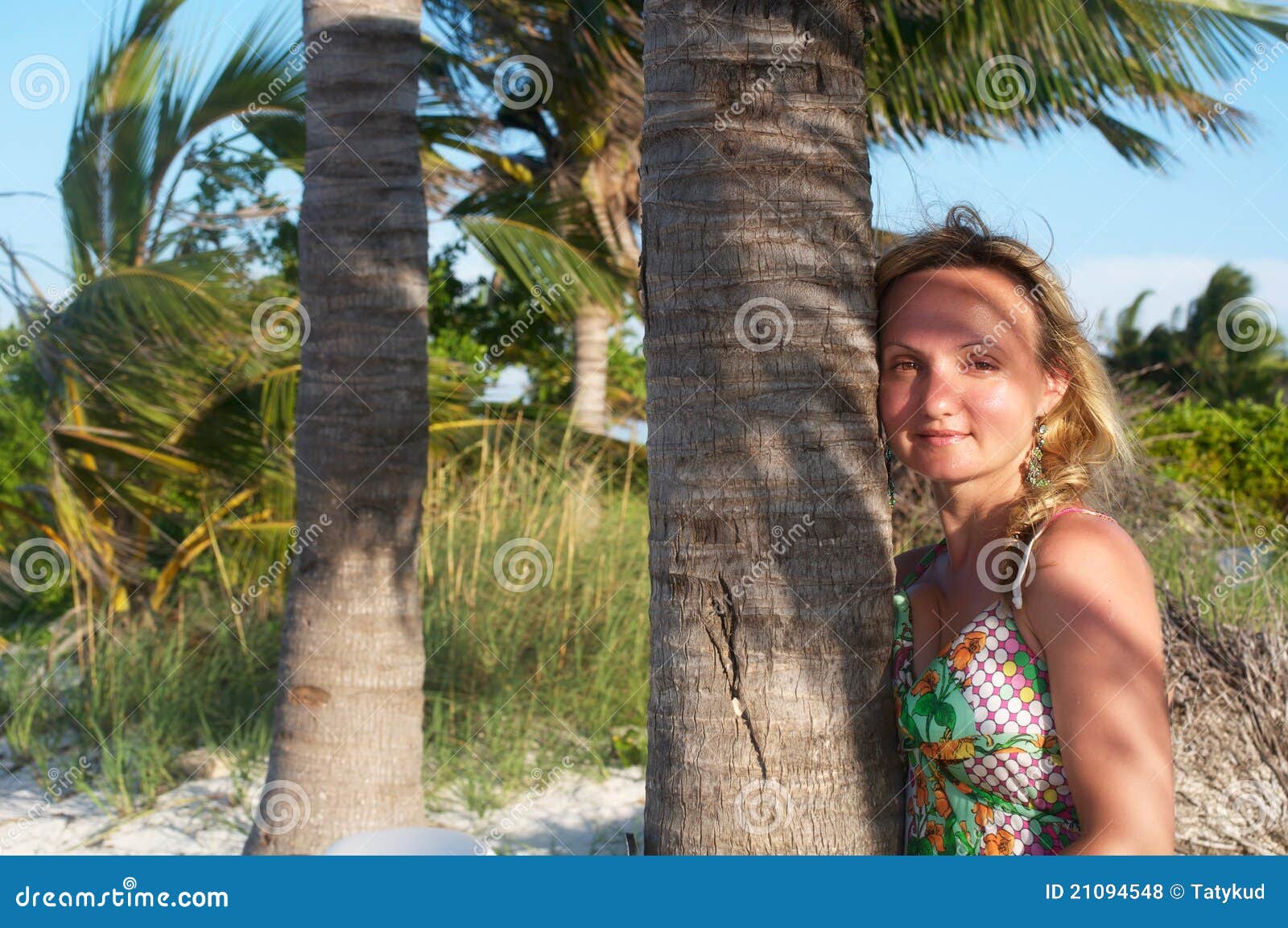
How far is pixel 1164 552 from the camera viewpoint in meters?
5.85

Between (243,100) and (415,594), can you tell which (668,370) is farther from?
(243,100)

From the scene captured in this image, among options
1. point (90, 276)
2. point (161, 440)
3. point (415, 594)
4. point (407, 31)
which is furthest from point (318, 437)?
point (90, 276)

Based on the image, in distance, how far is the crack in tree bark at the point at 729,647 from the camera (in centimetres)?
173

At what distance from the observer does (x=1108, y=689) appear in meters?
1.66

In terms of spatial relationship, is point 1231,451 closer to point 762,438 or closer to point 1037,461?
point 1037,461

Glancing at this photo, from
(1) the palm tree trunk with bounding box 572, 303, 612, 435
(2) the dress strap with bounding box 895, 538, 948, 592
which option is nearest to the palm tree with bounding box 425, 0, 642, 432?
(1) the palm tree trunk with bounding box 572, 303, 612, 435

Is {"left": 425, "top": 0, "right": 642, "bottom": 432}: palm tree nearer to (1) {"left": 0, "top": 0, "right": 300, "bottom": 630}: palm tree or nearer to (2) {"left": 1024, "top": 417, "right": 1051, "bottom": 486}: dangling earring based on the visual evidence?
(1) {"left": 0, "top": 0, "right": 300, "bottom": 630}: palm tree

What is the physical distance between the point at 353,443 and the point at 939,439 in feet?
8.04

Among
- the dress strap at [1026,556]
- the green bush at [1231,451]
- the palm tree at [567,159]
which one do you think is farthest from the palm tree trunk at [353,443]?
the green bush at [1231,451]

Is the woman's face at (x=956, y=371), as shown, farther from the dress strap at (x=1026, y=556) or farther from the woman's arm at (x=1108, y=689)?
the woman's arm at (x=1108, y=689)

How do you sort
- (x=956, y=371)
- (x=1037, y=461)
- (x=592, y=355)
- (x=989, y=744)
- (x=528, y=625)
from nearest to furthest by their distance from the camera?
(x=989, y=744), (x=956, y=371), (x=1037, y=461), (x=528, y=625), (x=592, y=355)

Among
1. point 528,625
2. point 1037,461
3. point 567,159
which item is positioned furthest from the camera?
point 567,159

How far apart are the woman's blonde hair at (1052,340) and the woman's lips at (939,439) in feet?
0.62

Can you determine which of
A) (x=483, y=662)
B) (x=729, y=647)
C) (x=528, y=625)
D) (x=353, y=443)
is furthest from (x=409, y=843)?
(x=528, y=625)
